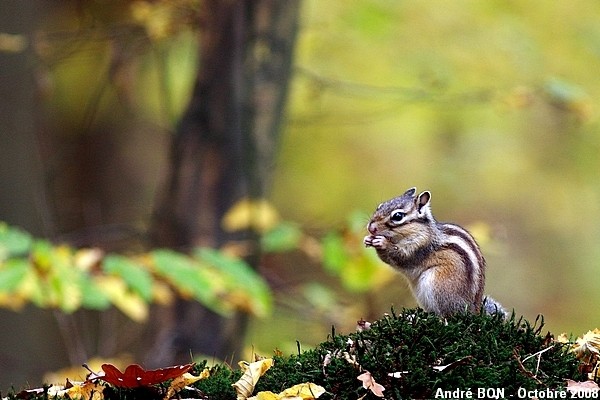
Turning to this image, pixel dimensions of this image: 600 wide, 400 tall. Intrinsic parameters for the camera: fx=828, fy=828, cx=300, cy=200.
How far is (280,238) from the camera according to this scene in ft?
19.1

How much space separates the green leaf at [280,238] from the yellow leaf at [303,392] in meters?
3.78

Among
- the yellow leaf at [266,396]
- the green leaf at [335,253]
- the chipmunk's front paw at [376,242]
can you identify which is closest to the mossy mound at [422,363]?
the yellow leaf at [266,396]

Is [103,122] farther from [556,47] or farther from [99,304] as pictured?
[99,304]

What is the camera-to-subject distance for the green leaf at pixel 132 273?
176 inches

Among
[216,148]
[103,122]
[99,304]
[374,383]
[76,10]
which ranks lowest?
[374,383]

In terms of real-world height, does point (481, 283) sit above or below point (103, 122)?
below

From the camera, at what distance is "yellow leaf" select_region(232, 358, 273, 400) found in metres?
2.06

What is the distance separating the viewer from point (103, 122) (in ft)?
34.8

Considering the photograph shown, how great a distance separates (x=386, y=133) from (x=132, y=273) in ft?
21.2

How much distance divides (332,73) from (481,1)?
170cm

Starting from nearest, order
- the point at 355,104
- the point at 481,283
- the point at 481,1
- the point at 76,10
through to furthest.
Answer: the point at 481,283 → the point at 481,1 → the point at 76,10 → the point at 355,104

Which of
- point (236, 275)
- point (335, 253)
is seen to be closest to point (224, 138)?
point (335, 253)

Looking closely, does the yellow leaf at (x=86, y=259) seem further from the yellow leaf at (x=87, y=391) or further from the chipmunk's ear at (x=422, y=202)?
the yellow leaf at (x=87, y=391)

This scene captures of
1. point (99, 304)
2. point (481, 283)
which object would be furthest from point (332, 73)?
point (481, 283)
